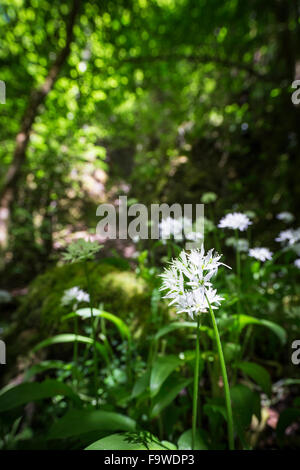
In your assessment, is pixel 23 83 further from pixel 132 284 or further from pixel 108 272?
pixel 132 284

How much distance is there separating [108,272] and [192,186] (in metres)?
1.91

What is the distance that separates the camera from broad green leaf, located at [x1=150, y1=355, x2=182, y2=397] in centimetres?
85

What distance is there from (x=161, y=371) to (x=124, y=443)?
0.92 ft

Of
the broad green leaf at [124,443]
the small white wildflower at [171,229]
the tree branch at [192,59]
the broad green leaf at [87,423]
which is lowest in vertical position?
the broad green leaf at [87,423]

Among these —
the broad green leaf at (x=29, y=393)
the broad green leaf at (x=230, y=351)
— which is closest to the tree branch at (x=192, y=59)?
the broad green leaf at (x=230, y=351)

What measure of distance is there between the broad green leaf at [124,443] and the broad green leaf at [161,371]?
0.14 m

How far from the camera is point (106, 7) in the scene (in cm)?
311

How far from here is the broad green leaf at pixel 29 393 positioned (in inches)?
32.5

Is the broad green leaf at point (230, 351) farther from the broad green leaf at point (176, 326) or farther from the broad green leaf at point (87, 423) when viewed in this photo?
the broad green leaf at point (87, 423)

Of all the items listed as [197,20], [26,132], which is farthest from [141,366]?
[197,20]

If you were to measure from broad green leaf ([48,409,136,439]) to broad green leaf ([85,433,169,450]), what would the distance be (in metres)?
0.11

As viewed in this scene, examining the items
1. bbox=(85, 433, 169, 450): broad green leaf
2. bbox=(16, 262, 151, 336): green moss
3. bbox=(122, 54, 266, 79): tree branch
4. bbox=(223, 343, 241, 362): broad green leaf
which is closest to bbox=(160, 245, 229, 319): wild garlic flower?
bbox=(85, 433, 169, 450): broad green leaf

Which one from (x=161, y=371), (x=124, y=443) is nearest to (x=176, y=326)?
(x=161, y=371)

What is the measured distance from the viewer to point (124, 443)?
66 cm
